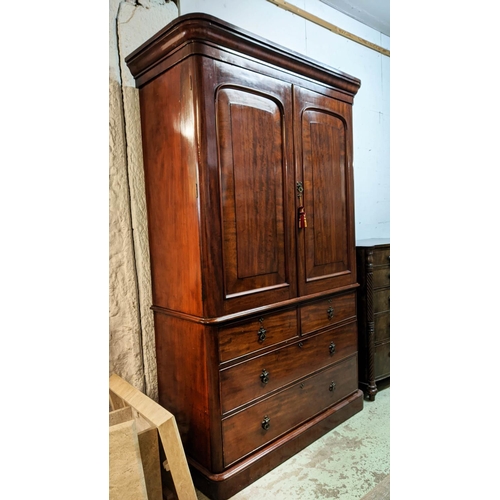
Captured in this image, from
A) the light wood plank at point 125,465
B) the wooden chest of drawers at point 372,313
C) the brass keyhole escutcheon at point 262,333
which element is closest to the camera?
the light wood plank at point 125,465

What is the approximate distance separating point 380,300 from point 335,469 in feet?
3.76

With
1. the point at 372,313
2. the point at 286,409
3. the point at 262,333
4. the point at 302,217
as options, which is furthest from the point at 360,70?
the point at 286,409

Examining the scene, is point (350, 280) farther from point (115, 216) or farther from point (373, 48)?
point (373, 48)

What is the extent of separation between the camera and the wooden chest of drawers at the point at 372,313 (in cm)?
239

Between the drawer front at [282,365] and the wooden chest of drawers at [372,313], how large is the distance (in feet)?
0.77

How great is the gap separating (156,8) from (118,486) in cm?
211

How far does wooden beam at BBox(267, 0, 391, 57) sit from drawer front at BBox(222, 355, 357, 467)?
218 centimetres

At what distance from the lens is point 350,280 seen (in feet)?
7.20

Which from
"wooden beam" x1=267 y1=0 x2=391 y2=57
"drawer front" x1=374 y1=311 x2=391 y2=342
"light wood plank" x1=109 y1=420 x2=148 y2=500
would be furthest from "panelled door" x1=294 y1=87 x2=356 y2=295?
"light wood plank" x1=109 y1=420 x2=148 y2=500

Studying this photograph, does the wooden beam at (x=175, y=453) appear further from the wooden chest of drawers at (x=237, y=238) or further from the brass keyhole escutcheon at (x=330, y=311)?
the brass keyhole escutcheon at (x=330, y=311)

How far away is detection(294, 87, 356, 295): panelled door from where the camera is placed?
73.3 inches

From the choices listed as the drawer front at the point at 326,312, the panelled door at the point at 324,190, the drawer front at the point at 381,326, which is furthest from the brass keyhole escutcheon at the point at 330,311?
the drawer front at the point at 381,326

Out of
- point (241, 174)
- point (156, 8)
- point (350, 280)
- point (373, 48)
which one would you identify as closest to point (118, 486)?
point (241, 174)

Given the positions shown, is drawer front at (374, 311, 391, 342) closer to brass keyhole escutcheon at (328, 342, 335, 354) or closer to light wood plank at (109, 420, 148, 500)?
brass keyhole escutcheon at (328, 342, 335, 354)
